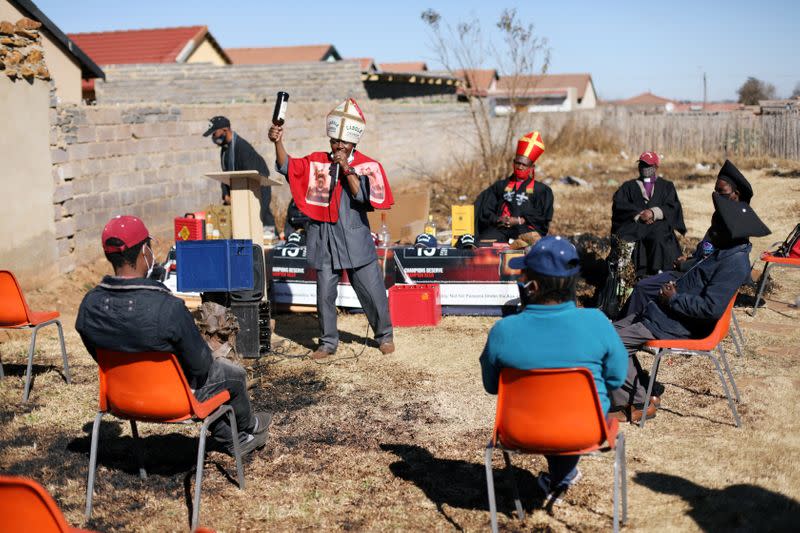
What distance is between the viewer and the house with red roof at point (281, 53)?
52.2 m

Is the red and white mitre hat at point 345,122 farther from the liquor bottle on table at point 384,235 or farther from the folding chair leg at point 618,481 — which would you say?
the folding chair leg at point 618,481

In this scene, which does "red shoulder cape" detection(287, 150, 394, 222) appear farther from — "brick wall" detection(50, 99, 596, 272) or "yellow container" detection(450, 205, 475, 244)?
"brick wall" detection(50, 99, 596, 272)

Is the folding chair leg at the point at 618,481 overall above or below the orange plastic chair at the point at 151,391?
below

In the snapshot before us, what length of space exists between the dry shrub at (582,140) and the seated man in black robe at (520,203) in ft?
64.2

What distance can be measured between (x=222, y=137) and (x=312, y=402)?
4.92 m

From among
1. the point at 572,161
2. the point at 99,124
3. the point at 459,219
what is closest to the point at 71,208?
the point at 99,124

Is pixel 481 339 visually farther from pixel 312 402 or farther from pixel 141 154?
pixel 141 154

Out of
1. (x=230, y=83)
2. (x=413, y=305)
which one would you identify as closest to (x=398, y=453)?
(x=413, y=305)

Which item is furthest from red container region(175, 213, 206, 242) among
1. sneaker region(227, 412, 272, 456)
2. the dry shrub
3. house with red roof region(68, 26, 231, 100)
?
house with red roof region(68, 26, 231, 100)

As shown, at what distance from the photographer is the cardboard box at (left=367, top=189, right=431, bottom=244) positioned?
10.7m

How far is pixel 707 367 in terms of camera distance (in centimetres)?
704

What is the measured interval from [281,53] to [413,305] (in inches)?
1878

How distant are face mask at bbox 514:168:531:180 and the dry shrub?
19.6m

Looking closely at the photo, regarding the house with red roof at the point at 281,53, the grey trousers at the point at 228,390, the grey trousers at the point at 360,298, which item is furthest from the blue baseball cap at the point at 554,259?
the house with red roof at the point at 281,53
